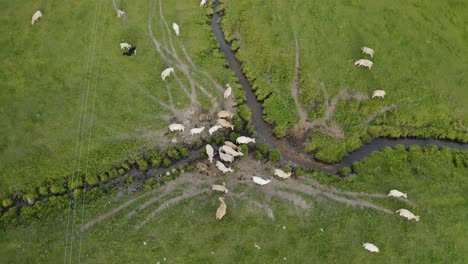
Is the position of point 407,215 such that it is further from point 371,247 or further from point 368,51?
point 368,51

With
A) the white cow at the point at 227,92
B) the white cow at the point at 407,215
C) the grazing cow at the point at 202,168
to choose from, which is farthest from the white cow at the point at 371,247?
the white cow at the point at 227,92

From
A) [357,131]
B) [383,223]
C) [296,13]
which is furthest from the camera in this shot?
[296,13]

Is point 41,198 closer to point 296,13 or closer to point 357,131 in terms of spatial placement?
point 357,131

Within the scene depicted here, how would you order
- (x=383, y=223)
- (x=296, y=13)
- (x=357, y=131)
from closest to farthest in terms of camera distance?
(x=383, y=223), (x=357, y=131), (x=296, y=13)

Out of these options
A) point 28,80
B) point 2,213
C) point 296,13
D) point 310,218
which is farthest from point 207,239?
point 296,13

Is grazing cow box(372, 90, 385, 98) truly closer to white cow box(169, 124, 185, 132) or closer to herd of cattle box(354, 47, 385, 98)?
herd of cattle box(354, 47, 385, 98)

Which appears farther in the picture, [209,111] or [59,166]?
[209,111]
